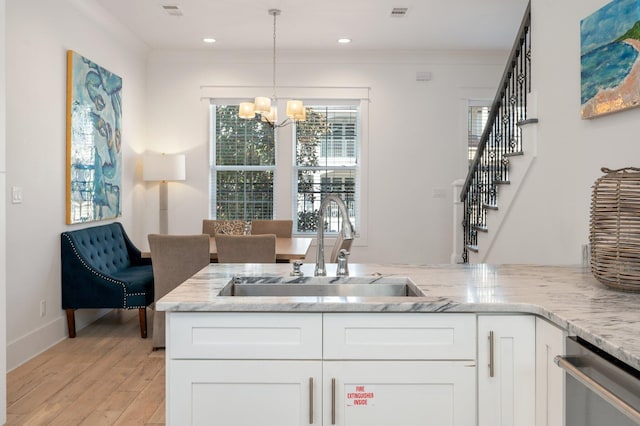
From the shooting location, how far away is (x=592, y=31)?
9.27ft

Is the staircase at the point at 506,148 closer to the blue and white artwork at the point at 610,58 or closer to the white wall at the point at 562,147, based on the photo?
the white wall at the point at 562,147

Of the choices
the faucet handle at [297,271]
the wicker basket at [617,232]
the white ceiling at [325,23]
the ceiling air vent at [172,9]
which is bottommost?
the faucet handle at [297,271]

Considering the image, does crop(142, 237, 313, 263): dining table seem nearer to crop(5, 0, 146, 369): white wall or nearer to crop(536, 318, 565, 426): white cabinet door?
crop(5, 0, 146, 369): white wall

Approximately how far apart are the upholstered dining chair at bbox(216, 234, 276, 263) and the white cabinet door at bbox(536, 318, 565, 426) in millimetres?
2640

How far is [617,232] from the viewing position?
79.7 inches

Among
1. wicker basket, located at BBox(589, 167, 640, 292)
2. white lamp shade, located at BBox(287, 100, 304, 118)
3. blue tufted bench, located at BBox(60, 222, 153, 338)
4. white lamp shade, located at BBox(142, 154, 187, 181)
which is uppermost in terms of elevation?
white lamp shade, located at BBox(287, 100, 304, 118)

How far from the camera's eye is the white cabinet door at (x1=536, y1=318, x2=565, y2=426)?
1.63m

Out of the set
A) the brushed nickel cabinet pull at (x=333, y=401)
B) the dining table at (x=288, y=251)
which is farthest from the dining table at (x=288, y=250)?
the brushed nickel cabinet pull at (x=333, y=401)

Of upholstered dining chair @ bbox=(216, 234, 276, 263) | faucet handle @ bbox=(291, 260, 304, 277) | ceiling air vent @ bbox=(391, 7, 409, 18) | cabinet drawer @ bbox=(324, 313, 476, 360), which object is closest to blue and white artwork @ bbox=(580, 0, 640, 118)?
cabinet drawer @ bbox=(324, 313, 476, 360)

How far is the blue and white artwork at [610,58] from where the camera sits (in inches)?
98.7

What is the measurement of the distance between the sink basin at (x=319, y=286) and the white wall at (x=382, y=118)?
15.7 feet

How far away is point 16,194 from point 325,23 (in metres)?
3.26

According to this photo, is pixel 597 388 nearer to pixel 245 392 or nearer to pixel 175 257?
pixel 245 392

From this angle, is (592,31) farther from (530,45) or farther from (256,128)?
(256,128)
